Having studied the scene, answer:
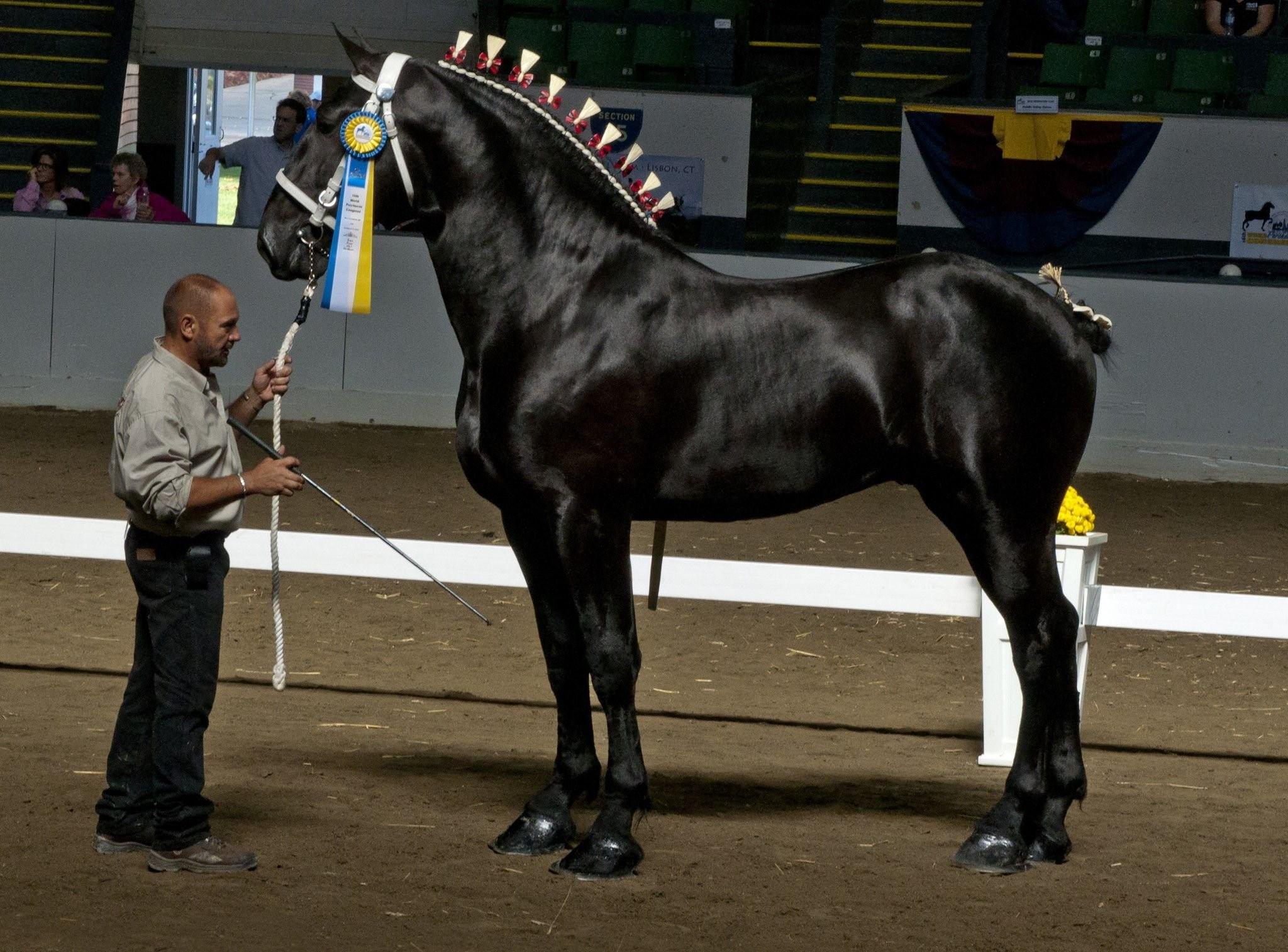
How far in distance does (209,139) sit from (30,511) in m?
16.0

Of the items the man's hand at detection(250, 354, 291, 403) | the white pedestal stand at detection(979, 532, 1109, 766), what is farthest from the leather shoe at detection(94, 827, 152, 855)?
the white pedestal stand at detection(979, 532, 1109, 766)

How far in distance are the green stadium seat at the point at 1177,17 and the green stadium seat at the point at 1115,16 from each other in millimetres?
230

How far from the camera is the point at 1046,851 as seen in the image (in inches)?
192

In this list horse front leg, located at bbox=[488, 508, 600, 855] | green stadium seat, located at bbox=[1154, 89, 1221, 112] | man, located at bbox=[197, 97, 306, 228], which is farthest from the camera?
green stadium seat, located at bbox=[1154, 89, 1221, 112]

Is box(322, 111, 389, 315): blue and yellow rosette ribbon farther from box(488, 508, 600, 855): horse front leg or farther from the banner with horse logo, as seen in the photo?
the banner with horse logo

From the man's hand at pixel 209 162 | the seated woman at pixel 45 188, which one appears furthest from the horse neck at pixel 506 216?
the man's hand at pixel 209 162

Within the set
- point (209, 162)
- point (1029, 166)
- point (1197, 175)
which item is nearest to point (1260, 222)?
point (1197, 175)

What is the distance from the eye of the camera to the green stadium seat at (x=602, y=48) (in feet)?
60.2

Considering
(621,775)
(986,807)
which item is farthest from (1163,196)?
(621,775)

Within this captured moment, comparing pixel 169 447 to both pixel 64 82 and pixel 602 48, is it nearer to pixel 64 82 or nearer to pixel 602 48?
pixel 602 48

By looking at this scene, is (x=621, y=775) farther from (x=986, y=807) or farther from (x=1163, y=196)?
(x=1163, y=196)

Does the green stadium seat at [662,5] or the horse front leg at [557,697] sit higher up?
the green stadium seat at [662,5]

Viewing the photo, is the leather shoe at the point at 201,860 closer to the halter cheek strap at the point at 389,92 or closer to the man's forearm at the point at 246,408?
the man's forearm at the point at 246,408

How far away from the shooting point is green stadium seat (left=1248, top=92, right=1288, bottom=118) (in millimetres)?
16094
